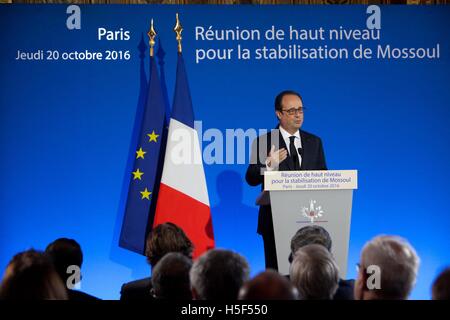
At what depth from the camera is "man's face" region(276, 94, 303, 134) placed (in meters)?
5.92

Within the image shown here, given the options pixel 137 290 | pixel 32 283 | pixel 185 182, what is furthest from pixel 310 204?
pixel 32 283

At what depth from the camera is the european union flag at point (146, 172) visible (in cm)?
590

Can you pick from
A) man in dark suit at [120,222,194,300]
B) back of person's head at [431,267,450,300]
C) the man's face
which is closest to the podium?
the man's face

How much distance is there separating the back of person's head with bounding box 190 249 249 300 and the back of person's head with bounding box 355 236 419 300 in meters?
0.49

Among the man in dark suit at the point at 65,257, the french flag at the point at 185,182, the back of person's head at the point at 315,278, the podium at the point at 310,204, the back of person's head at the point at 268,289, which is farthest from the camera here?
the french flag at the point at 185,182

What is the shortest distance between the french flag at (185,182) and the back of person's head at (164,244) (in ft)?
5.37

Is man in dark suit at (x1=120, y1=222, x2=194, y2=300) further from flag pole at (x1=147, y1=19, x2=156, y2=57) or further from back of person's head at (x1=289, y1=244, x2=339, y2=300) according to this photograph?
flag pole at (x1=147, y1=19, x2=156, y2=57)

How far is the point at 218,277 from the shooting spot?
2.65 m

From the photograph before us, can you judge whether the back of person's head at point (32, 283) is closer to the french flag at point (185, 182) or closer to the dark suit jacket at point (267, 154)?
the french flag at point (185, 182)

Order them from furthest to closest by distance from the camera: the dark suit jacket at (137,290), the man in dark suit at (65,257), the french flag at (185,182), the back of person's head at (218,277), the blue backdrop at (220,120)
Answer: the blue backdrop at (220,120), the french flag at (185,182), the man in dark suit at (65,257), the dark suit jacket at (137,290), the back of person's head at (218,277)

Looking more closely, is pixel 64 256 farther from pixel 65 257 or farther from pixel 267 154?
pixel 267 154

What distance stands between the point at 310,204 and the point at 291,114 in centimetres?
106

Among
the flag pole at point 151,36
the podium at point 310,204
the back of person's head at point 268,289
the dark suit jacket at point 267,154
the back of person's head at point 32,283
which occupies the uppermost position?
the flag pole at point 151,36

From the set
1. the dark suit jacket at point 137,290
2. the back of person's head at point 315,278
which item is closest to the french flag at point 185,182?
the dark suit jacket at point 137,290
